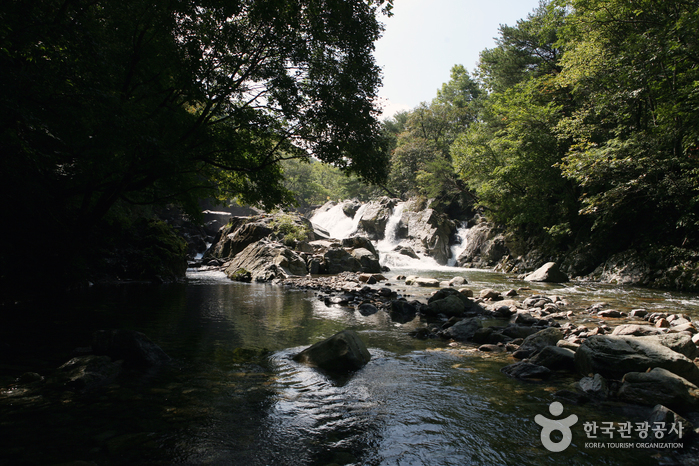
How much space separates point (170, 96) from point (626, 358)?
1025 centimetres

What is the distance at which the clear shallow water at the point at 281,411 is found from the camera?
2820 millimetres

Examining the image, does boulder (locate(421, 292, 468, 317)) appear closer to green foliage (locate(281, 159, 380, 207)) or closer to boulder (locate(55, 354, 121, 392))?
boulder (locate(55, 354, 121, 392))

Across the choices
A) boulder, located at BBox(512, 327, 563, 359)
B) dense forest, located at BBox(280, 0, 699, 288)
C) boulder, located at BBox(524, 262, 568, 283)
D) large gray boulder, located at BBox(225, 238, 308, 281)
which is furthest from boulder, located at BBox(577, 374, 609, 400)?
large gray boulder, located at BBox(225, 238, 308, 281)

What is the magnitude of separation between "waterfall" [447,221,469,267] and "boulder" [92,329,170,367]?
2737cm

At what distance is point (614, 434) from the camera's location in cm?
325

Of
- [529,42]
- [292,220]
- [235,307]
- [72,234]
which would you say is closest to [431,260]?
[292,220]

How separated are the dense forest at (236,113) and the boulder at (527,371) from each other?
20.9 ft

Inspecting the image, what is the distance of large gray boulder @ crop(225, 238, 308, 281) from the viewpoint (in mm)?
17922

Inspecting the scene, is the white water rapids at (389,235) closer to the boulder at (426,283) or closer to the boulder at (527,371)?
the boulder at (426,283)

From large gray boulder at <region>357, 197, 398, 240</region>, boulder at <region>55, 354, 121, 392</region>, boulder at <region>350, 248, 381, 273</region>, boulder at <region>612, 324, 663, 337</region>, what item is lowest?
boulder at <region>55, 354, 121, 392</region>

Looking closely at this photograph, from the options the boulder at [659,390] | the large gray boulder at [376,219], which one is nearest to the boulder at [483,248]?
the large gray boulder at [376,219]

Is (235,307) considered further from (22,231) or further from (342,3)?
(342,3)

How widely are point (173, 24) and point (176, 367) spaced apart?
6.96m

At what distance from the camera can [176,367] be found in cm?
479
